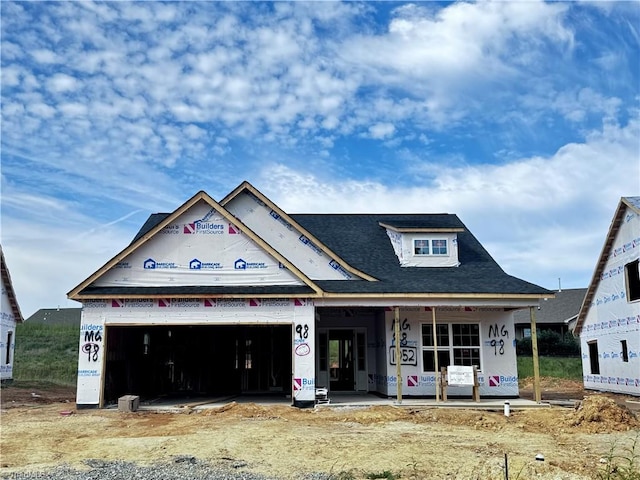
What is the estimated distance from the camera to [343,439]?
1109 cm

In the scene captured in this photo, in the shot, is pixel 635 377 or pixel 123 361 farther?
pixel 635 377

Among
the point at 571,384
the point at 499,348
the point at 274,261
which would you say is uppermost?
the point at 274,261

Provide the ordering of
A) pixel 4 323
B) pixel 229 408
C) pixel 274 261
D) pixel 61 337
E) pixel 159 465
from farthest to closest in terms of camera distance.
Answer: pixel 61 337
pixel 4 323
pixel 274 261
pixel 229 408
pixel 159 465

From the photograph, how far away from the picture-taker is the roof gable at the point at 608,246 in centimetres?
2135

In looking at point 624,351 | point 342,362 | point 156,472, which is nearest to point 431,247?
point 342,362

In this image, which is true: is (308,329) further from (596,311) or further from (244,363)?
(596,311)

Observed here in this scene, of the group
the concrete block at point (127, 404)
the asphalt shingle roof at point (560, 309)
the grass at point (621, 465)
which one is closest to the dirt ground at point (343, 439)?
the grass at point (621, 465)

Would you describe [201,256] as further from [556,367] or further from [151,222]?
[556,367]

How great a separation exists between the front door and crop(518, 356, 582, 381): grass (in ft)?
40.7

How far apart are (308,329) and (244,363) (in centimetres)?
550

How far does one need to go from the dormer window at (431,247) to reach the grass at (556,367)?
12.3 m

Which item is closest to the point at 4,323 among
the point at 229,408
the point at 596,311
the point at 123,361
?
the point at 123,361

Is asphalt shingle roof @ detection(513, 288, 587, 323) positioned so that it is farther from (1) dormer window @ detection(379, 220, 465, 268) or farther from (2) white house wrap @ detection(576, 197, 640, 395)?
(1) dormer window @ detection(379, 220, 465, 268)

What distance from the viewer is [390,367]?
60.3 ft
